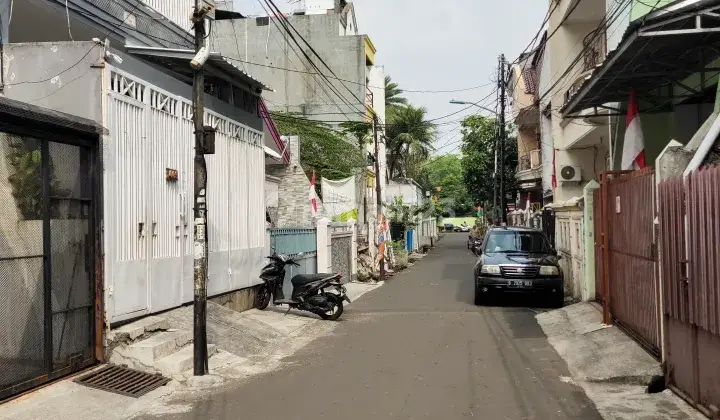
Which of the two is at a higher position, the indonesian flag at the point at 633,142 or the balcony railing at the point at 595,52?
the balcony railing at the point at 595,52

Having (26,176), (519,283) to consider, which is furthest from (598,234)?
(26,176)

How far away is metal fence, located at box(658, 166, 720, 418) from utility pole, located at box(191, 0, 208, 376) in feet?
17.3

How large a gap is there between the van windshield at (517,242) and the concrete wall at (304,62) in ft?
63.2

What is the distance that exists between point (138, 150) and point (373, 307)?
842cm

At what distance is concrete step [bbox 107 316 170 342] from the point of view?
8039 mm

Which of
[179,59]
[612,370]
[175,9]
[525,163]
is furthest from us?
[525,163]

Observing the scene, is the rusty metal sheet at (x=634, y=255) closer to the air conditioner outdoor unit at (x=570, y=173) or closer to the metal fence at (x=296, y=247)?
the metal fence at (x=296, y=247)

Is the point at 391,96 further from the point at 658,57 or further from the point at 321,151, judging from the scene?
the point at 658,57

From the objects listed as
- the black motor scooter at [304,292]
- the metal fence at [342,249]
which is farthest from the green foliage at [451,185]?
the black motor scooter at [304,292]

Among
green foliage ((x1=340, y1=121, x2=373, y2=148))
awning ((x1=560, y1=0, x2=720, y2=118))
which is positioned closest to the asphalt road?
awning ((x1=560, y1=0, x2=720, y2=118))

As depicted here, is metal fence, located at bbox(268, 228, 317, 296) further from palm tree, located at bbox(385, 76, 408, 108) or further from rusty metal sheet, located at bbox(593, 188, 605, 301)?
palm tree, located at bbox(385, 76, 408, 108)

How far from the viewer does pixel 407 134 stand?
48750 mm

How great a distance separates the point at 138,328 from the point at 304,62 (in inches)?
1103

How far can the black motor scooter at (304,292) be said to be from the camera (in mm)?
12930
